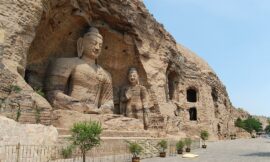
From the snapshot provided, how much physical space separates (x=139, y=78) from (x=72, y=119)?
6.14m

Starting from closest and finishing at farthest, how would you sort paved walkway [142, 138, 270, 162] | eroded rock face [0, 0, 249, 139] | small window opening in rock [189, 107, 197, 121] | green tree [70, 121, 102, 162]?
green tree [70, 121, 102, 162] < eroded rock face [0, 0, 249, 139] < paved walkway [142, 138, 270, 162] < small window opening in rock [189, 107, 197, 121]

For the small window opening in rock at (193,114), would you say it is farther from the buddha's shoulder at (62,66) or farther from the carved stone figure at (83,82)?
the buddha's shoulder at (62,66)

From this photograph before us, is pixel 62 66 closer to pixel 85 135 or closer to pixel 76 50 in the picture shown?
pixel 76 50

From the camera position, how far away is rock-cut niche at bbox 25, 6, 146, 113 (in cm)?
1514

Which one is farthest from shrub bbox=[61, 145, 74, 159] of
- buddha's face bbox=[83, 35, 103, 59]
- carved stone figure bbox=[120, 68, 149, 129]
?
carved stone figure bbox=[120, 68, 149, 129]

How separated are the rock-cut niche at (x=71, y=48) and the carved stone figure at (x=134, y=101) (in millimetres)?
442

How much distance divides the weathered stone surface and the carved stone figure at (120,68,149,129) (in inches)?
329

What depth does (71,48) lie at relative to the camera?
1689 cm

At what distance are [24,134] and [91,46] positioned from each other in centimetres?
777

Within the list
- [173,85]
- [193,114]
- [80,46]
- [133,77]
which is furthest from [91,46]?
[193,114]

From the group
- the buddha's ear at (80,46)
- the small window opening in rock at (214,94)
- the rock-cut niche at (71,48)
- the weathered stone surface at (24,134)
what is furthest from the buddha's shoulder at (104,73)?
the small window opening in rock at (214,94)

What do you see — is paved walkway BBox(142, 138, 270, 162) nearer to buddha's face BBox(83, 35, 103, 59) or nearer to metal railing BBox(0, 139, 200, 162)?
metal railing BBox(0, 139, 200, 162)

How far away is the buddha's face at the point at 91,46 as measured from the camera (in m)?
16.4

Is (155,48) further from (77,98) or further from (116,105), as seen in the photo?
(77,98)
